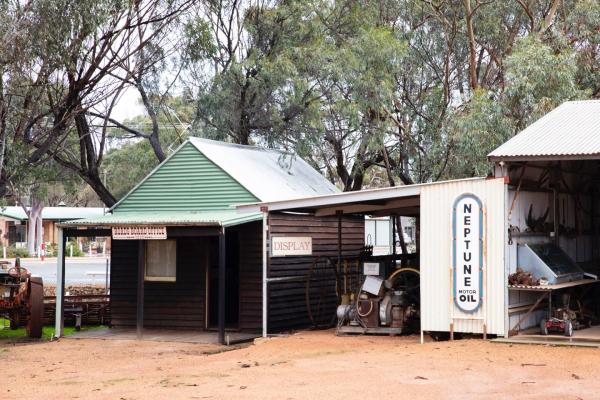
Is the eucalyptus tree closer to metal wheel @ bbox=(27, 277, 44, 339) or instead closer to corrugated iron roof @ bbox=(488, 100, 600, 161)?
metal wheel @ bbox=(27, 277, 44, 339)

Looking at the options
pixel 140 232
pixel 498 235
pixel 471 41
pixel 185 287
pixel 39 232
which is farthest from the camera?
pixel 39 232

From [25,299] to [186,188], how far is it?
410 centimetres

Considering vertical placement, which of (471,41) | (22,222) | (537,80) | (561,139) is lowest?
(561,139)

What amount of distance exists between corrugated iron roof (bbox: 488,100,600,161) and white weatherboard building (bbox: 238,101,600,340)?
0.05 feet

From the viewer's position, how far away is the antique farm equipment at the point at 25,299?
19.4m

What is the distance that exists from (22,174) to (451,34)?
13621 mm

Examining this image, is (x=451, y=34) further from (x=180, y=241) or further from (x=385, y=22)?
(x=180, y=241)

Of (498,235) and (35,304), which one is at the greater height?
(498,235)

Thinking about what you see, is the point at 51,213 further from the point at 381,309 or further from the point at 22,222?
the point at 381,309

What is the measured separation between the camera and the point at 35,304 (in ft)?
63.6

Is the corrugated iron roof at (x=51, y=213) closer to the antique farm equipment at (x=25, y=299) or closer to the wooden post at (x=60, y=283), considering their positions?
the antique farm equipment at (x=25, y=299)

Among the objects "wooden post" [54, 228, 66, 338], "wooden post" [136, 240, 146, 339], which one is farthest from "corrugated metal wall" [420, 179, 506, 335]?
"wooden post" [54, 228, 66, 338]

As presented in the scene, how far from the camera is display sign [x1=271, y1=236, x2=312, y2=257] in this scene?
17250mm

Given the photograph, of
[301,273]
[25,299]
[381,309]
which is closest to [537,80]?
→ [301,273]
